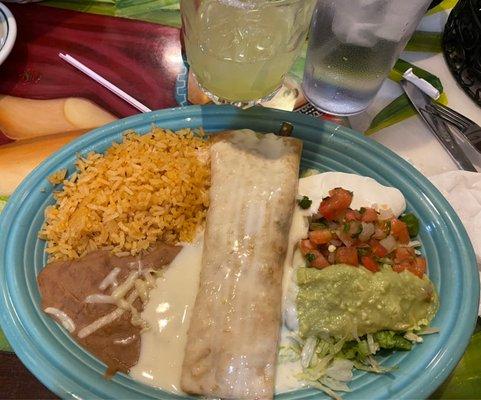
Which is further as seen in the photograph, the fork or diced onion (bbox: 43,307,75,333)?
the fork

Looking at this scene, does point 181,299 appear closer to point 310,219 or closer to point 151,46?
point 310,219

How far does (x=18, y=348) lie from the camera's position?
1.52 meters

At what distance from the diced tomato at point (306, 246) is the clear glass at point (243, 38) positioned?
61cm

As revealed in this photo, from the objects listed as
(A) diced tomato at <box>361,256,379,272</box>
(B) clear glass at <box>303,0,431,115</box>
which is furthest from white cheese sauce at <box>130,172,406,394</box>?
(B) clear glass at <box>303,0,431,115</box>

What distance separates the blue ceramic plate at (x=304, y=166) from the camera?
1520mm

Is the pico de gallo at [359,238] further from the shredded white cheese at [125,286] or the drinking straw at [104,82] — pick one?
the drinking straw at [104,82]

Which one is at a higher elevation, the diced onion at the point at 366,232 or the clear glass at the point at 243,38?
the clear glass at the point at 243,38

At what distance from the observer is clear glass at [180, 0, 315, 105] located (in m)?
1.70

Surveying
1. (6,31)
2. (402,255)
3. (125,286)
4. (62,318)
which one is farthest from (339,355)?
(6,31)

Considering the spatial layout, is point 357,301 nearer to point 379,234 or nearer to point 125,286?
point 379,234

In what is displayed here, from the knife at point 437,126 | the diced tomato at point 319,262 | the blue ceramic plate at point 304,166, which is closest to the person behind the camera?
the blue ceramic plate at point 304,166

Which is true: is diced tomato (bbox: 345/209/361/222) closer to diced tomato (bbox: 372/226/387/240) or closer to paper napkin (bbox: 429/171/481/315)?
diced tomato (bbox: 372/226/387/240)

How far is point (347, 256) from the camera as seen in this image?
5.66 feet

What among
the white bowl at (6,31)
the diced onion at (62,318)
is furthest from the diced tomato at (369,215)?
the white bowl at (6,31)
